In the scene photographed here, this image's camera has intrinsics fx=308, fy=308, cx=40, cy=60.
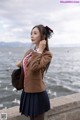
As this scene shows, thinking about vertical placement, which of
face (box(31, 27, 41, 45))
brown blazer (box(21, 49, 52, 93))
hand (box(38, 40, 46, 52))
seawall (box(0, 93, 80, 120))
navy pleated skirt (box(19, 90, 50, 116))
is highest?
face (box(31, 27, 41, 45))

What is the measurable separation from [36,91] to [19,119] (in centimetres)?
88

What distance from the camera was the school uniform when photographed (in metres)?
3.28

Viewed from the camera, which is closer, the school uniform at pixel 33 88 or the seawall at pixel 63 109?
the school uniform at pixel 33 88

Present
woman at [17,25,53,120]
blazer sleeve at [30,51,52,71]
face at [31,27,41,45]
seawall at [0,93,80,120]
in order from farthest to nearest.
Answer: seawall at [0,93,80,120] < face at [31,27,41,45] < woman at [17,25,53,120] < blazer sleeve at [30,51,52,71]

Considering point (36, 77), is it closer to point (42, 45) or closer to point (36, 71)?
point (36, 71)

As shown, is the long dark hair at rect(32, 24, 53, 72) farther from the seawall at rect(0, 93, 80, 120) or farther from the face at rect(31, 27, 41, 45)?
the seawall at rect(0, 93, 80, 120)

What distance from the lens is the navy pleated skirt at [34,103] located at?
132 inches

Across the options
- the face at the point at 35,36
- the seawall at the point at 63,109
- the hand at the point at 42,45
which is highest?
the face at the point at 35,36

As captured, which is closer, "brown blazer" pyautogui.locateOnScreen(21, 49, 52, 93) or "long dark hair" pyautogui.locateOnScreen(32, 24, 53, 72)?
"brown blazer" pyautogui.locateOnScreen(21, 49, 52, 93)

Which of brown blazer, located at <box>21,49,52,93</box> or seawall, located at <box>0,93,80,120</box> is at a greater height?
brown blazer, located at <box>21,49,52,93</box>

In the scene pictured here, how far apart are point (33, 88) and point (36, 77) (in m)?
0.12

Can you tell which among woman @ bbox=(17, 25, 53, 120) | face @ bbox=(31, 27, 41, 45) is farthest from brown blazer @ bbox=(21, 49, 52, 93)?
face @ bbox=(31, 27, 41, 45)

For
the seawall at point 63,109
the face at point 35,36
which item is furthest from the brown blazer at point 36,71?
the seawall at point 63,109

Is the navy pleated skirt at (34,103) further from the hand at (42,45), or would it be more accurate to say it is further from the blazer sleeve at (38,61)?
the hand at (42,45)
